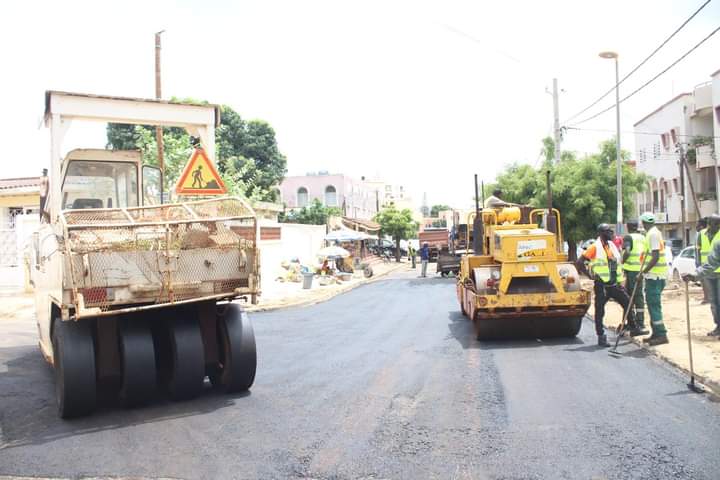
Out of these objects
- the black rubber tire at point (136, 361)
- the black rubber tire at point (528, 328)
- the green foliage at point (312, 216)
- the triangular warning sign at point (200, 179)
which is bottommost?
the black rubber tire at point (528, 328)

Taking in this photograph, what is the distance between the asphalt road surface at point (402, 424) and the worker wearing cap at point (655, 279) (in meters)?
0.43

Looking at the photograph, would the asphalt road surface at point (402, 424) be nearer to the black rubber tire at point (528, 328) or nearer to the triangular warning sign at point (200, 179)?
the black rubber tire at point (528, 328)

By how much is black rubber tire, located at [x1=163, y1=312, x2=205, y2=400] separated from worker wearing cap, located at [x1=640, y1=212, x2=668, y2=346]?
6.00 meters

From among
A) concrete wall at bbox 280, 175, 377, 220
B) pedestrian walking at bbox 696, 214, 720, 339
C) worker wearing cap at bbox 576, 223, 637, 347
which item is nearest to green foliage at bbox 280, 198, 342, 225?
concrete wall at bbox 280, 175, 377, 220

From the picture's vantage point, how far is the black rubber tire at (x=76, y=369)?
620cm

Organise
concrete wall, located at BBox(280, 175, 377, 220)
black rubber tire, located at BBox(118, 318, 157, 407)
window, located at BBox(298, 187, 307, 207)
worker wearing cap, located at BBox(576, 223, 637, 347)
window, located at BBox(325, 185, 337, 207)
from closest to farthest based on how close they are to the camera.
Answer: black rubber tire, located at BBox(118, 318, 157, 407) < worker wearing cap, located at BBox(576, 223, 637, 347) < concrete wall, located at BBox(280, 175, 377, 220) < window, located at BBox(325, 185, 337, 207) < window, located at BBox(298, 187, 307, 207)

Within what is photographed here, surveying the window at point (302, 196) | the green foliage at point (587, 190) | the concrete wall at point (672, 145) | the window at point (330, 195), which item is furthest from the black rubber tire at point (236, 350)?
the window at point (302, 196)

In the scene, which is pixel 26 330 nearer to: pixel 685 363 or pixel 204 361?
pixel 204 361

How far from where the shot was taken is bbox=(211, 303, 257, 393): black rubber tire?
7008mm

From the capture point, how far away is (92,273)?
238 inches

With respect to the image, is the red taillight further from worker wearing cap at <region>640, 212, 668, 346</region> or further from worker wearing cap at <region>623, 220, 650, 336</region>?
worker wearing cap at <region>623, 220, 650, 336</region>

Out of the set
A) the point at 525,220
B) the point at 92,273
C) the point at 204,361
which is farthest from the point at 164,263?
the point at 525,220

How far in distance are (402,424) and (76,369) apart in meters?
2.93

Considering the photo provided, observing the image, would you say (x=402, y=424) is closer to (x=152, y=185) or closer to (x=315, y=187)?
(x=152, y=185)
